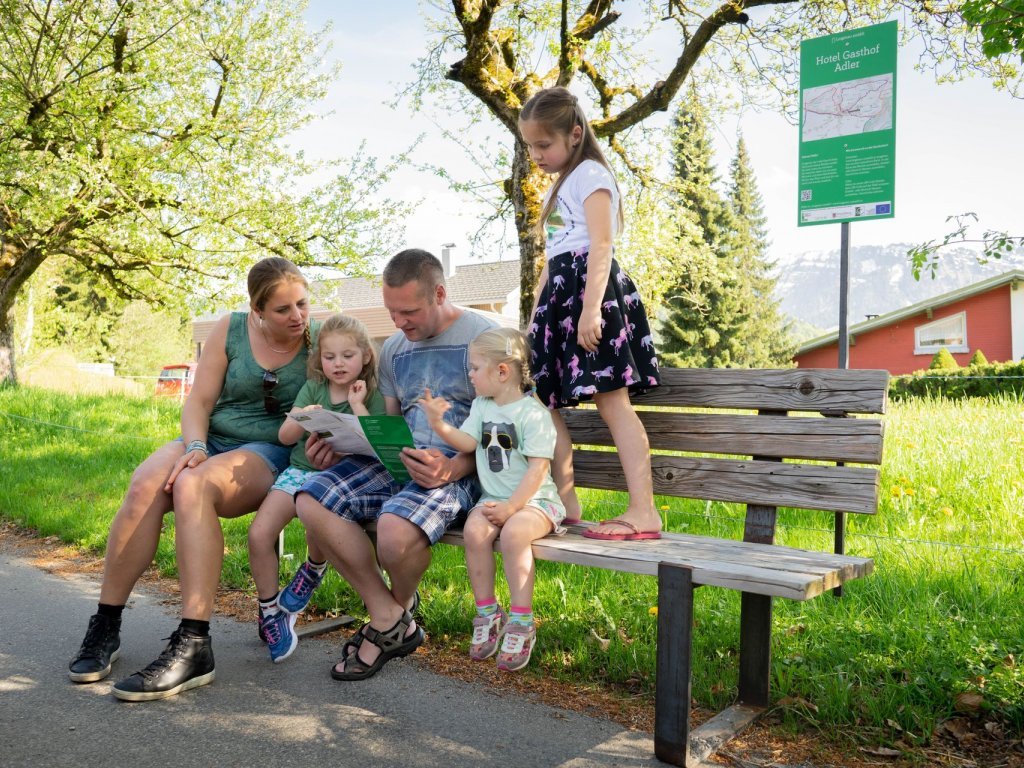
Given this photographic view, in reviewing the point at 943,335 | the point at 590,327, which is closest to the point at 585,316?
the point at 590,327

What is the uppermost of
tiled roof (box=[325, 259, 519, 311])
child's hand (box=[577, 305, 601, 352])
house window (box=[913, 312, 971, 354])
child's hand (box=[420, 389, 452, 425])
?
tiled roof (box=[325, 259, 519, 311])

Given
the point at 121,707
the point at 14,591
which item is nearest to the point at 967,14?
the point at 121,707

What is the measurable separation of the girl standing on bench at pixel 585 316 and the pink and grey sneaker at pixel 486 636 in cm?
46

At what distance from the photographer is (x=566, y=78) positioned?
920cm

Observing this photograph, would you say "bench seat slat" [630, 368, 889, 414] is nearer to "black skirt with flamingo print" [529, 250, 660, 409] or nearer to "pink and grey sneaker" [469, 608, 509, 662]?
"black skirt with flamingo print" [529, 250, 660, 409]

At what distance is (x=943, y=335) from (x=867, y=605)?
1321 inches

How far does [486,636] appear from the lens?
3.14 metres

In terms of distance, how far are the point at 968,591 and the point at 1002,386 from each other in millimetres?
15069

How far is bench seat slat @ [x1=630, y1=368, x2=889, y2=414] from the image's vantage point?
10.5 ft

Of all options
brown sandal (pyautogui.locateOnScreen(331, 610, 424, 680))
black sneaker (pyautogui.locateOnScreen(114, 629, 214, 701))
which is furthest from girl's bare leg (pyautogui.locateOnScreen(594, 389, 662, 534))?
black sneaker (pyautogui.locateOnScreen(114, 629, 214, 701))

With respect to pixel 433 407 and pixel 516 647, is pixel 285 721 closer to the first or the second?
pixel 516 647

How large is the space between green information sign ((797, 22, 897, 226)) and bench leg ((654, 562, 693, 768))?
2.65 m

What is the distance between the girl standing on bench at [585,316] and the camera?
332 centimetres

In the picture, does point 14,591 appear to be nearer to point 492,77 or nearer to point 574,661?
point 574,661
